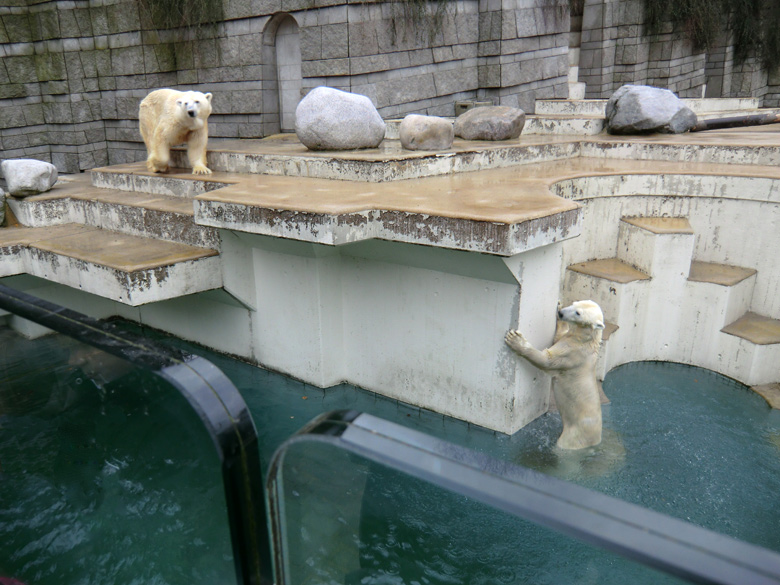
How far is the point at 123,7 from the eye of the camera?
33.7ft

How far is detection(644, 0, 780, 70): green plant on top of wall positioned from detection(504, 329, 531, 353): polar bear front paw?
11.7 m

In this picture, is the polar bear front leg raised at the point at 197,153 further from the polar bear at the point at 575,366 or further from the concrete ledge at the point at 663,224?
the concrete ledge at the point at 663,224

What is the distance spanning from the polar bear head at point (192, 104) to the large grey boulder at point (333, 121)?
0.88 metres

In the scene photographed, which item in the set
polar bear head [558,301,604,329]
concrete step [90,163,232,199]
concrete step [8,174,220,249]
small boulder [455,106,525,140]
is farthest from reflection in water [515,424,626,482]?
small boulder [455,106,525,140]

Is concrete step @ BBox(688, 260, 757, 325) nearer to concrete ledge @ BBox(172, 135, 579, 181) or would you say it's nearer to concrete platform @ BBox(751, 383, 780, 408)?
concrete platform @ BBox(751, 383, 780, 408)

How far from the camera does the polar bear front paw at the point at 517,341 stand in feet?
13.4

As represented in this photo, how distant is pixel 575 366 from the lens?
414cm

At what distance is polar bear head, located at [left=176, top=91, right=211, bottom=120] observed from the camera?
5.65 meters

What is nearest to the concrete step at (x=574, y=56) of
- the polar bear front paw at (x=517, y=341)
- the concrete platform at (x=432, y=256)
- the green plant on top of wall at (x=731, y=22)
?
the green plant on top of wall at (x=731, y=22)

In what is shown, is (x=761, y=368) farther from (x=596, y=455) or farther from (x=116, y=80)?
(x=116, y=80)

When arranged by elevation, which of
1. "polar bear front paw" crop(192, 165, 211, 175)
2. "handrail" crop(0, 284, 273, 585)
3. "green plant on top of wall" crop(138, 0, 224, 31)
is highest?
"green plant on top of wall" crop(138, 0, 224, 31)

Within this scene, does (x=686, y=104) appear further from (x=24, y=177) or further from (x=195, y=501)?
(x=195, y=501)

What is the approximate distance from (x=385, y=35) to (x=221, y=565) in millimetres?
8302

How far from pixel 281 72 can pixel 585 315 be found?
23.5 feet
